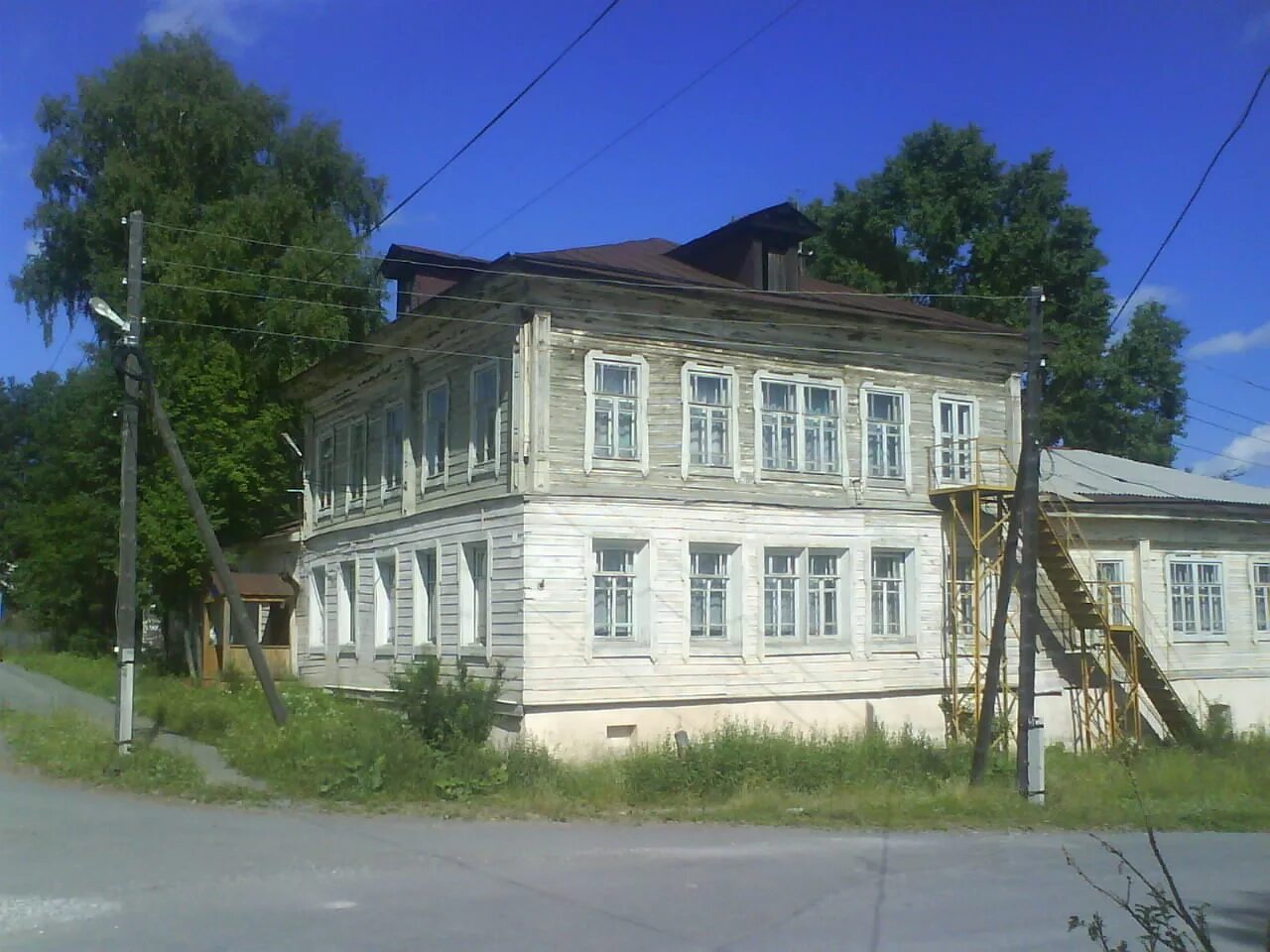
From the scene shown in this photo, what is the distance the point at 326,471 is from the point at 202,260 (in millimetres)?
7868

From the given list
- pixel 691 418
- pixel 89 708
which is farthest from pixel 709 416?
pixel 89 708

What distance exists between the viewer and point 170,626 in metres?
37.6

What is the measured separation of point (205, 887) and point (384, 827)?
368 centimetres

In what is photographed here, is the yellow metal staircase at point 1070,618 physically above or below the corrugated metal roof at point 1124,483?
below

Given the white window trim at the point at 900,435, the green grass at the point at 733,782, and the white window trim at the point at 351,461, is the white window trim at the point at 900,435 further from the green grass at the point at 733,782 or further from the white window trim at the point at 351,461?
the white window trim at the point at 351,461

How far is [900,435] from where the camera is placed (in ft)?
78.5

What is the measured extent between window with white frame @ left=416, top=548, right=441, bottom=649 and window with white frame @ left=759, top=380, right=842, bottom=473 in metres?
6.59

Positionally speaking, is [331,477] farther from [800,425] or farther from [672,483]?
[800,425]

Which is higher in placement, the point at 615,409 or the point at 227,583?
the point at 615,409

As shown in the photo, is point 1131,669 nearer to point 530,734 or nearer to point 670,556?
point 670,556

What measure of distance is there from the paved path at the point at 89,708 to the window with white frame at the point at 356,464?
6616 mm

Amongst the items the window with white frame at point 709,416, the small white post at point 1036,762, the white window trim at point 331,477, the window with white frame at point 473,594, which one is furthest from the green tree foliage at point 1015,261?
the small white post at point 1036,762

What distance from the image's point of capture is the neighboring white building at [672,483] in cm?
2008

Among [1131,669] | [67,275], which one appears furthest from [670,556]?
[67,275]
